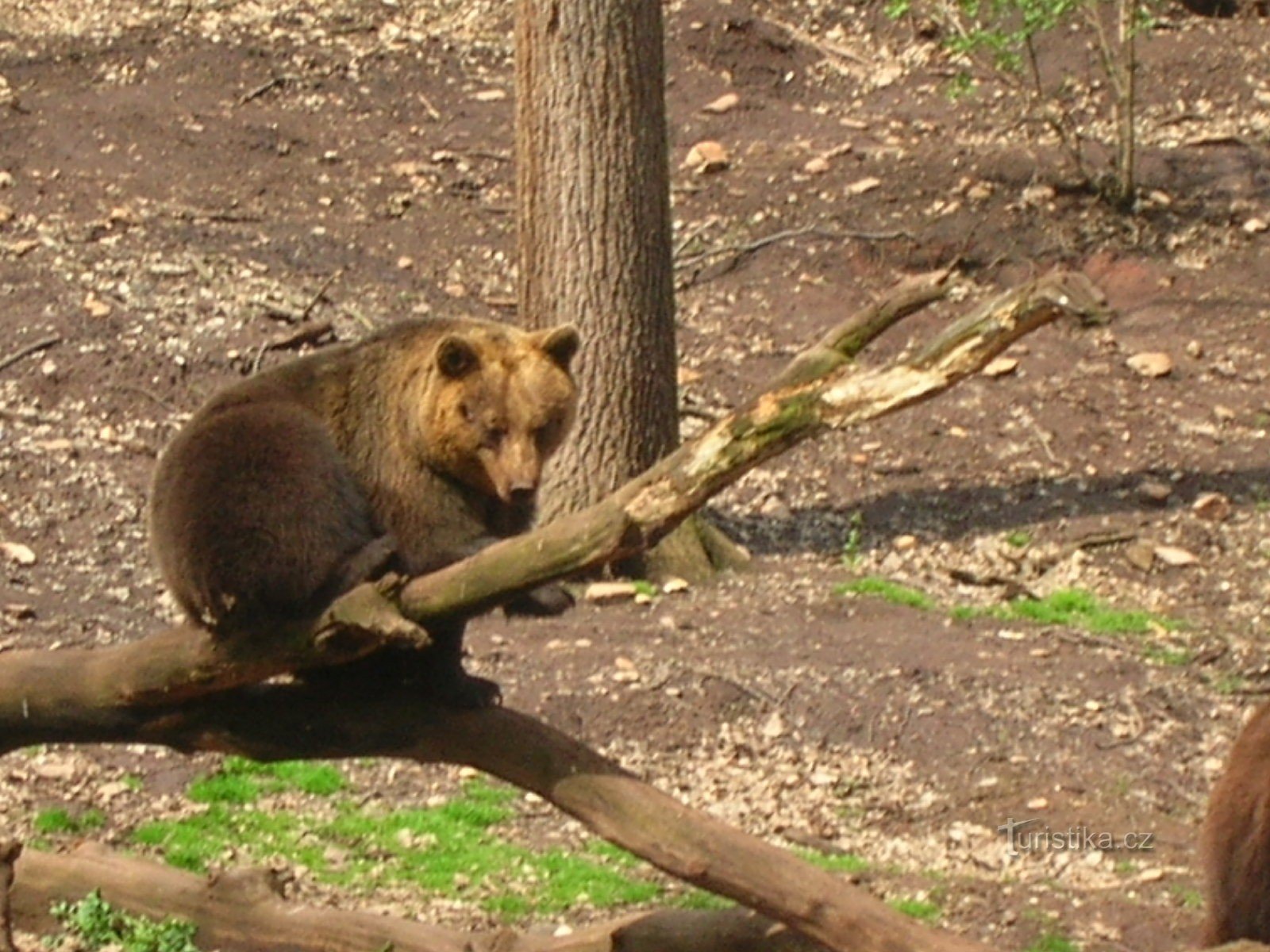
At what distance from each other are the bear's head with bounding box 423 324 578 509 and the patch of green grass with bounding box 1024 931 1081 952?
241 cm

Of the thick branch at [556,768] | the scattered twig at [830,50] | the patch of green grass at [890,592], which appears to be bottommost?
the patch of green grass at [890,592]

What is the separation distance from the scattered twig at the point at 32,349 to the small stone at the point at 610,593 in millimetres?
3177

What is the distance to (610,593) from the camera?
29.8 ft

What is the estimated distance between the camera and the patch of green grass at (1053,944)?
20.5ft

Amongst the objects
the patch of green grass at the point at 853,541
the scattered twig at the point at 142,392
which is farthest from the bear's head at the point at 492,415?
the scattered twig at the point at 142,392

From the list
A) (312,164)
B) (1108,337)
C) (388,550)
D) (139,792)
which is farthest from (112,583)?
(1108,337)

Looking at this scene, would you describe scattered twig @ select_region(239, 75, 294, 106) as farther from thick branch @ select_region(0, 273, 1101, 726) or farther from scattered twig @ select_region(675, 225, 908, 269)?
thick branch @ select_region(0, 273, 1101, 726)

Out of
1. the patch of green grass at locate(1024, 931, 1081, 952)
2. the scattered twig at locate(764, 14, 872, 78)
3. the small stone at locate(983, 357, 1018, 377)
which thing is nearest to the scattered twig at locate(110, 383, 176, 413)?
the small stone at locate(983, 357, 1018, 377)

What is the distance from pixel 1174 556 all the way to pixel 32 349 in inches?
234

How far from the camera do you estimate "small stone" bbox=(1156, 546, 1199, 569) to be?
31.9 ft

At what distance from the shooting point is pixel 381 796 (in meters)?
7.40

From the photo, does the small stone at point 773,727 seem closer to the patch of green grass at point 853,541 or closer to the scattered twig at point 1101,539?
the patch of green grass at point 853,541

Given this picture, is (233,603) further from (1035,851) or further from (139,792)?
(1035,851)

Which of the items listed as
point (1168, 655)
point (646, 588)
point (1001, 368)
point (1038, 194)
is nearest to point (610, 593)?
point (646, 588)
